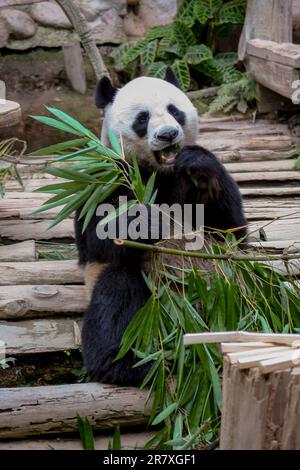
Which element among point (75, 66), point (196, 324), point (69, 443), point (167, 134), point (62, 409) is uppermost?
point (167, 134)

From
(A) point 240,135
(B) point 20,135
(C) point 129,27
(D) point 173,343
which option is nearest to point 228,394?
(D) point 173,343

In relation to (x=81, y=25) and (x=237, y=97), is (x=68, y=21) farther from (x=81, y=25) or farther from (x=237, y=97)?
(x=237, y=97)

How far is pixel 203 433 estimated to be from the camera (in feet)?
10.4

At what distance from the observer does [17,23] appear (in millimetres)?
8438

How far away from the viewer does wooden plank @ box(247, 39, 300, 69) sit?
251 inches

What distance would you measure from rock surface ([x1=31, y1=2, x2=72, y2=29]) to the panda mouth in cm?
482

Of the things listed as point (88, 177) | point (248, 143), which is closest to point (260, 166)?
point (248, 143)

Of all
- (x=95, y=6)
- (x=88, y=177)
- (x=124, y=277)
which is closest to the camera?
(x=88, y=177)

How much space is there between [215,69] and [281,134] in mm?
1477

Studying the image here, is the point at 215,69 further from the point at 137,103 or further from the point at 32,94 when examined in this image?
the point at 137,103

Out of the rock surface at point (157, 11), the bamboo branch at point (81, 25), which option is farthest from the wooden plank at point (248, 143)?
the rock surface at point (157, 11)

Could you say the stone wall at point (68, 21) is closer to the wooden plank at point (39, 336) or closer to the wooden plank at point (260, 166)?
the wooden plank at point (260, 166)

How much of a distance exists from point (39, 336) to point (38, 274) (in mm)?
574

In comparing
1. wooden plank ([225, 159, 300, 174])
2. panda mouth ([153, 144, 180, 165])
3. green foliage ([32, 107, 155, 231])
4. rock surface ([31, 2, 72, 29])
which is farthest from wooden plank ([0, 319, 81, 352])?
rock surface ([31, 2, 72, 29])
